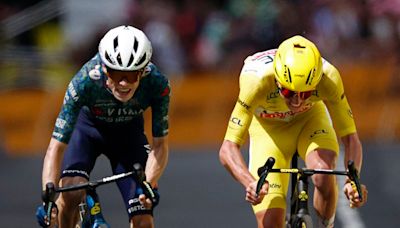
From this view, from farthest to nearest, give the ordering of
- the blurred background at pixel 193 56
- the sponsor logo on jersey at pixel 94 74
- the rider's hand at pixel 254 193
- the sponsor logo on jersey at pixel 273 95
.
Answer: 1. the blurred background at pixel 193 56
2. the sponsor logo on jersey at pixel 273 95
3. the sponsor logo on jersey at pixel 94 74
4. the rider's hand at pixel 254 193

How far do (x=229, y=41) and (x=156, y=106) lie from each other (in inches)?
434

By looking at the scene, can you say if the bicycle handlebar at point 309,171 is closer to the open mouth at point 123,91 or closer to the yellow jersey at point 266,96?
the yellow jersey at point 266,96

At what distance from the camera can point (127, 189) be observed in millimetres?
10539

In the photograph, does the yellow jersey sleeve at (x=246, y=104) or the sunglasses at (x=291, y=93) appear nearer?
the sunglasses at (x=291, y=93)

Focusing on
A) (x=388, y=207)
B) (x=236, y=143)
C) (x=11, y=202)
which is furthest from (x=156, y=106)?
(x=11, y=202)

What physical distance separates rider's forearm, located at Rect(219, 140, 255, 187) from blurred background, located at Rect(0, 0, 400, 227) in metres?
8.94

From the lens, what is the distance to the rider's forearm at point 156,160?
10.3m

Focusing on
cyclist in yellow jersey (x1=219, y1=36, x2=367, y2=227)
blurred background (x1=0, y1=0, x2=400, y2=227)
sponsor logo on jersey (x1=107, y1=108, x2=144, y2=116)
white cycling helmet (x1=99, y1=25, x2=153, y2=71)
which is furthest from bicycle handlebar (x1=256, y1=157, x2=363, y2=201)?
blurred background (x1=0, y1=0, x2=400, y2=227)

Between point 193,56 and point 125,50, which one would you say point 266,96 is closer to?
point 125,50

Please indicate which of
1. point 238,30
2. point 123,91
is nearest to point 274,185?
point 123,91

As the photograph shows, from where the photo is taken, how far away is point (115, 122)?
10719 mm

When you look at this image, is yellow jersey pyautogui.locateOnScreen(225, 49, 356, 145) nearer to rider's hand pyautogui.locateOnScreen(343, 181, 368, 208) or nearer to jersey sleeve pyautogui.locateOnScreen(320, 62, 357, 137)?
jersey sleeve pyautogui.locateOnScreen(320, 62, 357, 137)

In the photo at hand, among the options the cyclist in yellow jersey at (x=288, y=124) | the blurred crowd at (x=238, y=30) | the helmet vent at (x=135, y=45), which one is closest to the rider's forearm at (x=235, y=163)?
the cyclist in yellow jersey at (x=288, y=124)

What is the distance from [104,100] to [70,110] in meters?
0.38
